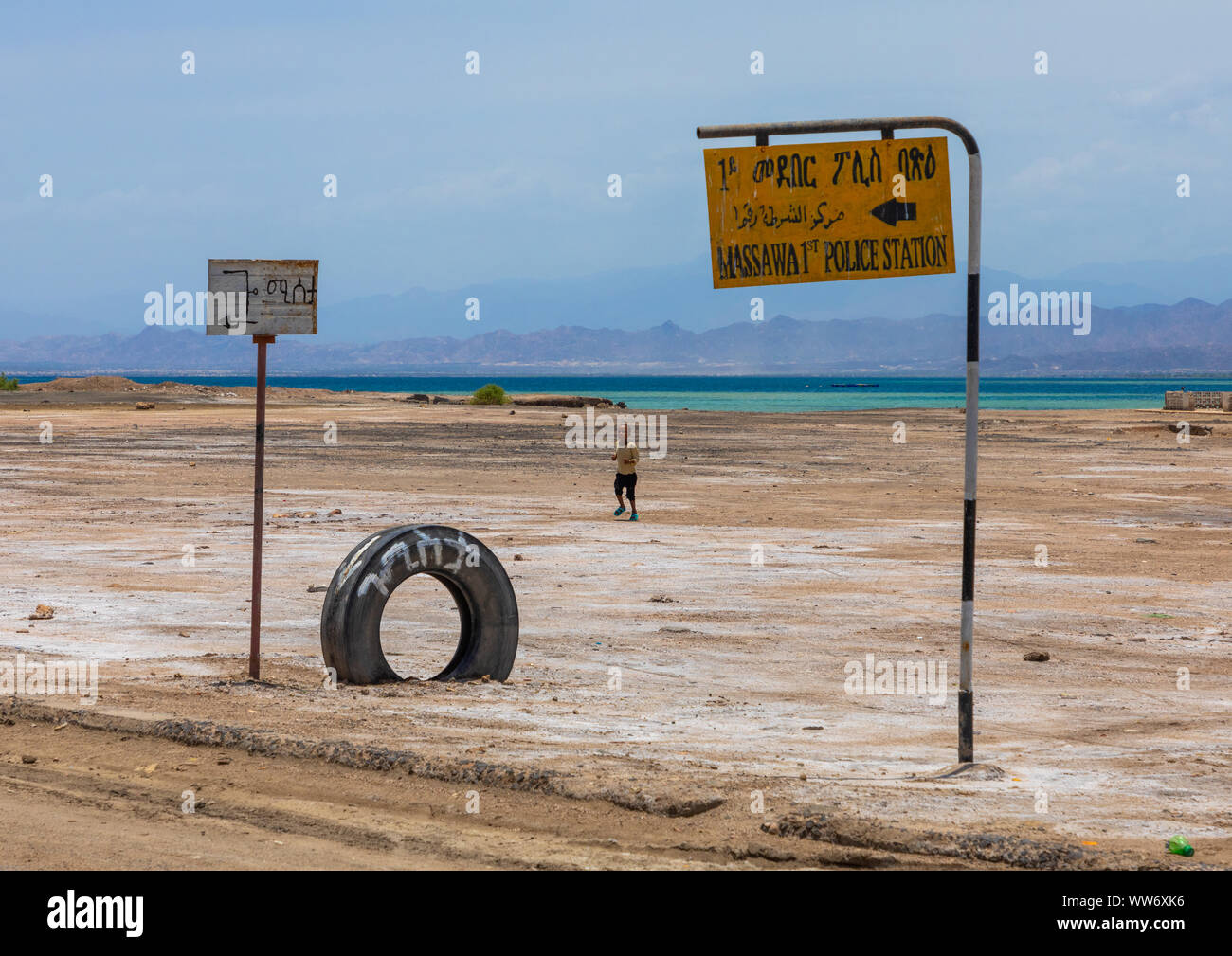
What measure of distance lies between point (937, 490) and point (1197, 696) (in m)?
17.6

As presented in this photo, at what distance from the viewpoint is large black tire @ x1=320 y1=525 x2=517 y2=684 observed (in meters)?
9.49

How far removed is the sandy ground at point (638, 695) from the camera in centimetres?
642

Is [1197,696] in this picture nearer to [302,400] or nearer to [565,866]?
[565,866]

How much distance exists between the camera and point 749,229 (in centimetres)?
756

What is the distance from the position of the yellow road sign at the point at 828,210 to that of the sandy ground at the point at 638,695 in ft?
9.28

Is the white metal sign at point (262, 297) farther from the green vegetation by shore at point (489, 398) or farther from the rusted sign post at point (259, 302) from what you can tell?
the green vegetation by shore at point (489, 398)

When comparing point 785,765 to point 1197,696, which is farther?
point 1197,696

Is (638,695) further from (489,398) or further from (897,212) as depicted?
(489,398)

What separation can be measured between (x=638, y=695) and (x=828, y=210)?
3867mm

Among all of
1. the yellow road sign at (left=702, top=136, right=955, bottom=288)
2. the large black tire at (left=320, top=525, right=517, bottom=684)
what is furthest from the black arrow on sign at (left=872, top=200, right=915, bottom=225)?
the large black tire at (left=320, top=525, right=517, bottom=684)

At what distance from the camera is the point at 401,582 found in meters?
9.95
